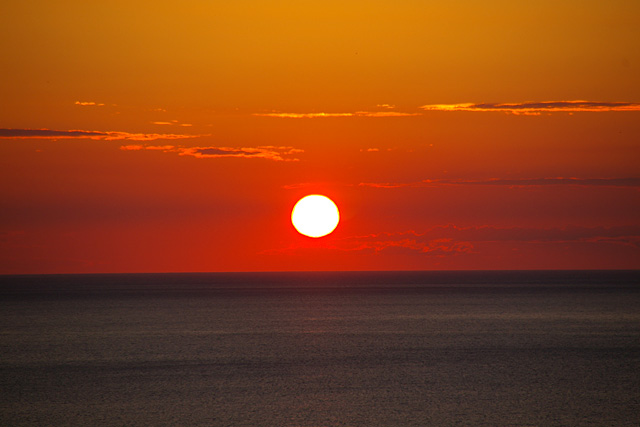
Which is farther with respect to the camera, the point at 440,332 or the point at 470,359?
the point at 440,332

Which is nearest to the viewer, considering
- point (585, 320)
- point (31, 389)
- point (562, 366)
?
point (31, 389)

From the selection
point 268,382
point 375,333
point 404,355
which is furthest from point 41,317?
point 268,382

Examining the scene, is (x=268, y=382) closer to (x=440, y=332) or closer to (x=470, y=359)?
(x=470, y=359)

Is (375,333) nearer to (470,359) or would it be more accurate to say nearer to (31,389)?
(470,359)

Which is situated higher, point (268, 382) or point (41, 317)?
point (41, 317)

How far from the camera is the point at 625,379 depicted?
87.9 ft

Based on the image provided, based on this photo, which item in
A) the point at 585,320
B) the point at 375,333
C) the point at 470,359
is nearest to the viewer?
the point at 470,359

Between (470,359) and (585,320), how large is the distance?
103 feet

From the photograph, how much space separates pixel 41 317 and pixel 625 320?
49218mm

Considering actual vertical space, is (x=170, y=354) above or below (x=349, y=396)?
above

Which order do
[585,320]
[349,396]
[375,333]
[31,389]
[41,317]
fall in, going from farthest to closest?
1. [41,317]
2. [585,320]
3. [375,333]
4. [31,389]
5. [349,396]

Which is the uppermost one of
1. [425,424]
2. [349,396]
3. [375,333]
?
[375,333]

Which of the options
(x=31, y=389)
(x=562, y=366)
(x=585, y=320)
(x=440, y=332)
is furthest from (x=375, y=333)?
(x=31, y=389)

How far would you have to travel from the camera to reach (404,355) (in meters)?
35.0
